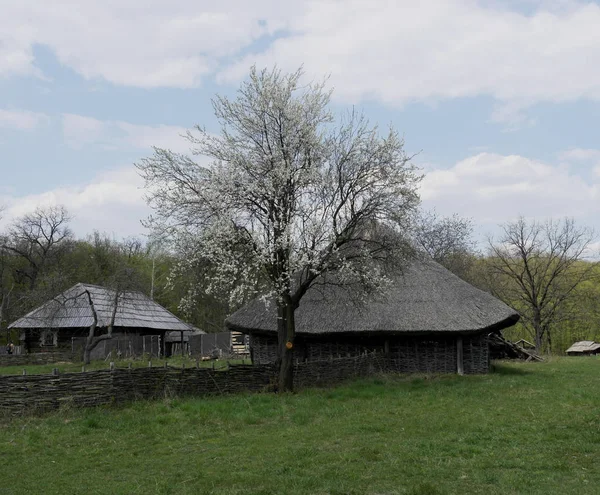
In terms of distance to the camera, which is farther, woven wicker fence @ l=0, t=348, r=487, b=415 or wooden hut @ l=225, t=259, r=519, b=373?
wooden hut @ l=225, t=259, r=519, b=373

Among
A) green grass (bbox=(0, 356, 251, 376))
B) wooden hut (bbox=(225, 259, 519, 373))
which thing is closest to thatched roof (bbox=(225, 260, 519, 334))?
wooden hut (bbox=(225, 259, 519, 373))

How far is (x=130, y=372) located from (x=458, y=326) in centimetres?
1141

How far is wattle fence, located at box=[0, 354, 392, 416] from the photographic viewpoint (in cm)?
1211

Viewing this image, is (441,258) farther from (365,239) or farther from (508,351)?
(365,239)

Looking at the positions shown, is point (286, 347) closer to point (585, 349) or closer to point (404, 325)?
point (404, 325)

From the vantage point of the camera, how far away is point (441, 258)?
4453 cm

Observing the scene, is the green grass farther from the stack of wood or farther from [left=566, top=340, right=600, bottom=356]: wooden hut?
[left=566, top=340, right=600, bottom=356]: wooden hut

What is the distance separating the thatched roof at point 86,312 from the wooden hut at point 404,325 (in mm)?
12289

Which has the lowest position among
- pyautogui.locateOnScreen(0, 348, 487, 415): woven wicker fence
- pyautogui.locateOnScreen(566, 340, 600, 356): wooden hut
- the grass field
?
pyautogui.locateOnScreen(566, 340, 600, 356): wooden hut

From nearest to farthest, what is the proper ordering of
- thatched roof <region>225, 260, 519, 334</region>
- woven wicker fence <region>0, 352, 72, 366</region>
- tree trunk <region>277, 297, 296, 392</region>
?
tree trunk <region>277, 297, 296, 392</region>
thatched roof <region>225, 260, 519, 334</region>
woven wicker fence <region>0, 352, 72, 366</region>

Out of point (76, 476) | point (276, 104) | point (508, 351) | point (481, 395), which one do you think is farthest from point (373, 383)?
point (508, 351)

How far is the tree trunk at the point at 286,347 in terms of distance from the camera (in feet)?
52.8

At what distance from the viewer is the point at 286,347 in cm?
1620

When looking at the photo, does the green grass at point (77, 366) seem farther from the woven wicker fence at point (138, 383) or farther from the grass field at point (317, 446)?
the grass field at point (317, 446)
